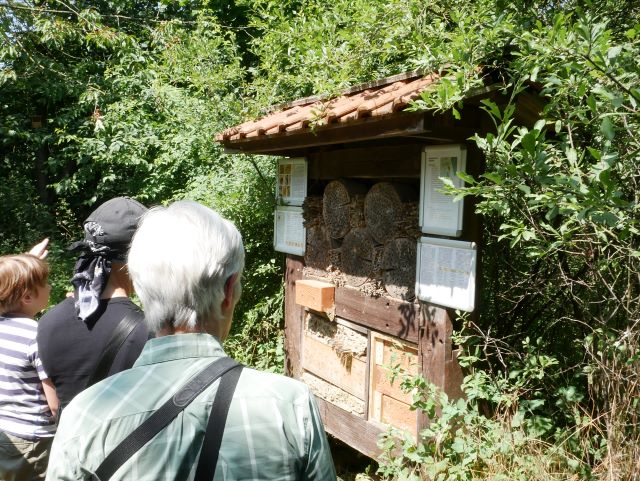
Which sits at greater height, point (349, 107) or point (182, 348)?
point (349, 107)

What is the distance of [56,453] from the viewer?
4.08ft

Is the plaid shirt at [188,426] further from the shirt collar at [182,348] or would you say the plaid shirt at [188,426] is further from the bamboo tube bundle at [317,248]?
the bamboo tube bundle at [317,248]

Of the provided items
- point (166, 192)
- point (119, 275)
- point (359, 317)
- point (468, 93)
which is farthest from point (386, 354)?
point (166, 192)

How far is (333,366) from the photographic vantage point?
4.13 metres

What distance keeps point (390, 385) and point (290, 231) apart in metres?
1.54

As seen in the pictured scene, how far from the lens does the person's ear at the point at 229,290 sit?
135cm

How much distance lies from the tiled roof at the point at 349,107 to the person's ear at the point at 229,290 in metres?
1.72

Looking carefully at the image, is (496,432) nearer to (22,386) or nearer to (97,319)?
(97,319)

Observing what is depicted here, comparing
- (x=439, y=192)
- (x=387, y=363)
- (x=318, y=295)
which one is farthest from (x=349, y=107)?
(x=387, y=363)

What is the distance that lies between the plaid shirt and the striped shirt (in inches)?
52.0

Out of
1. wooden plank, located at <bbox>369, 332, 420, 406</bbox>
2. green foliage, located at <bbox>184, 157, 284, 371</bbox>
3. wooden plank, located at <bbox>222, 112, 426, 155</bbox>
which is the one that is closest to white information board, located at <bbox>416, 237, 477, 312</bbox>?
wooden plank, located at <bbox>369, 332, 420, 406</bbox>

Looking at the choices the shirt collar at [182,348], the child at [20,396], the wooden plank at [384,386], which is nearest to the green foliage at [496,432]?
the wooden plank at [384,386]

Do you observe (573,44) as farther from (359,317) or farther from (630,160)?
(359,317)

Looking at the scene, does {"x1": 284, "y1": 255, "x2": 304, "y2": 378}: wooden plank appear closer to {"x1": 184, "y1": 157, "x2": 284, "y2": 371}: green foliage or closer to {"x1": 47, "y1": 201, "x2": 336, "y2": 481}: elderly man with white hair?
{"x1": 184, "y1": 157, "x2": 284, "y2": 371}: green foliage
